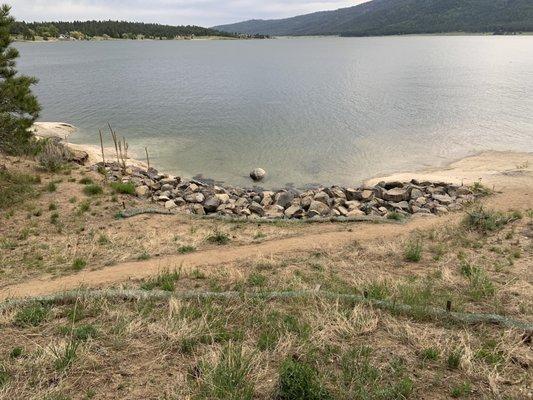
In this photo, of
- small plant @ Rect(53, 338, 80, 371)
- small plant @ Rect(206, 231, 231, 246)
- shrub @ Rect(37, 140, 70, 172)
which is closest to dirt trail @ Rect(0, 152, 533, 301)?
small plant @ Rect(206, 231, 231, 246)

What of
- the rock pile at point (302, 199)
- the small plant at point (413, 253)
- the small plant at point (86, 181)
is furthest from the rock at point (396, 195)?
the small plant at point (86, 181)

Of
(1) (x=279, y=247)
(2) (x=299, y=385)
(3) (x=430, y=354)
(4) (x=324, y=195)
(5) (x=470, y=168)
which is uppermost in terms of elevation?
(2) (x=299, y=385)

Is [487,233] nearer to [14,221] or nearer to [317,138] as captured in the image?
[14,221]

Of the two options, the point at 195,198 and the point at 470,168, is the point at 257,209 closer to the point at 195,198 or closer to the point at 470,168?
the point at 195,198

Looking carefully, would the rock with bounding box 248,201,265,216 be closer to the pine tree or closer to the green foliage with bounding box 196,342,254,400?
the pine tree

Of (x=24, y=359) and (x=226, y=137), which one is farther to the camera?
(x=226, y=137)

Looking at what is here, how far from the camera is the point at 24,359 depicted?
7328 mm

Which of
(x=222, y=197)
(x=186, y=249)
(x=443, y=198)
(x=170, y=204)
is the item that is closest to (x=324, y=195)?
(x=222, y=197)

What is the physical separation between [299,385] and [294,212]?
52.1ft

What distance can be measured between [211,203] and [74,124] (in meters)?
29.4

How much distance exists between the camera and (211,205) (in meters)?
22.8

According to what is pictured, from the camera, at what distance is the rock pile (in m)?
22.1

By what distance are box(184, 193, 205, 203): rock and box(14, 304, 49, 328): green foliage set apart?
1484 centimetres

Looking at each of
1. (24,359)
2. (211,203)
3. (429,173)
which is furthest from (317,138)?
(24,359)
